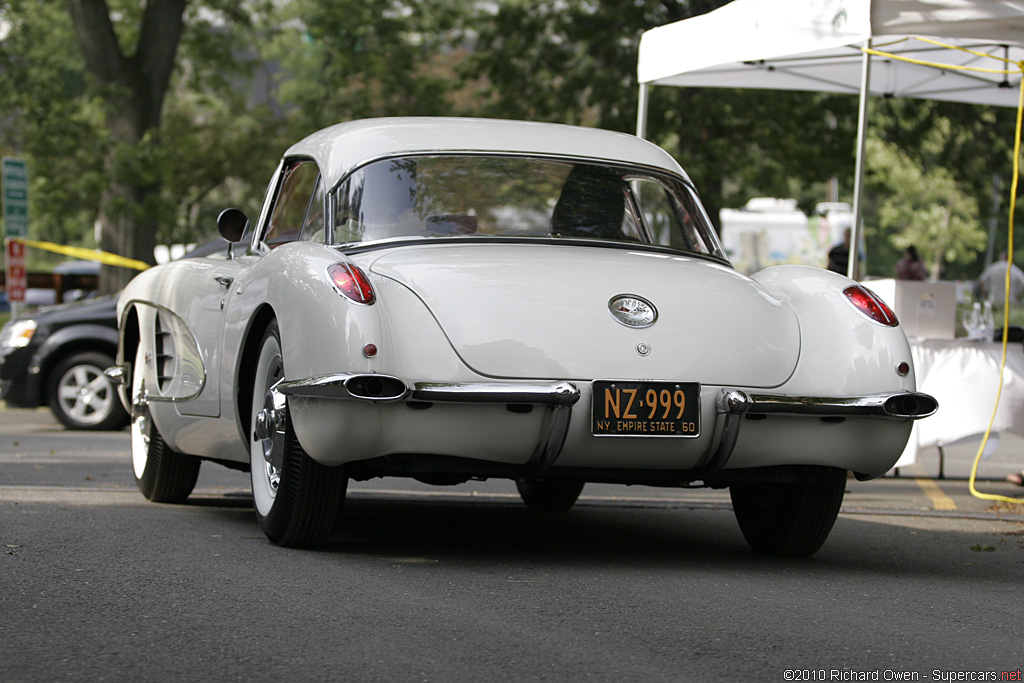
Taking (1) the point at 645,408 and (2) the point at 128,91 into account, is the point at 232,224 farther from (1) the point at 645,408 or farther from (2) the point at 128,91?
(2) the point at 128,91

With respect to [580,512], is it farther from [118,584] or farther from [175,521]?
[118,584]

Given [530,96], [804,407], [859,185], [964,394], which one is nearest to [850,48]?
[859,185]

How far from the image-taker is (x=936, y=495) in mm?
8906

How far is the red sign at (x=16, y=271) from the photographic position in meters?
17.3

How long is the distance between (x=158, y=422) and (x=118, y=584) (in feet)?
7.83

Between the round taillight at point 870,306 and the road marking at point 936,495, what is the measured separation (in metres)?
2.90

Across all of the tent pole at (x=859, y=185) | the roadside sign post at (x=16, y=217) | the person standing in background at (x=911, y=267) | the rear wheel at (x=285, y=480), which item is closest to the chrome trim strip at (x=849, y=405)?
the rear wheel at (x=285, y=480)

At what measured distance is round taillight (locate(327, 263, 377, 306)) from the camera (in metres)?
4.92

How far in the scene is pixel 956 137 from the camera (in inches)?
1002

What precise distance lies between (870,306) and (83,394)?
29.6 feet

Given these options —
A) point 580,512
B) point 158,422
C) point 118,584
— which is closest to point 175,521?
point 158,422

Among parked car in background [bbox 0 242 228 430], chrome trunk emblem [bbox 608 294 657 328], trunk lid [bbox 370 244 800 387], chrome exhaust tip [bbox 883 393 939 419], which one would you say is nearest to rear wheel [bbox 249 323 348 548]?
trunk lid [bbox 370 244 800 387]

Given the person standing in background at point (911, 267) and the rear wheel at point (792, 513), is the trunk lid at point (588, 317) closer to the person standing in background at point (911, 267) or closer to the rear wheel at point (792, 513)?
the rear wheel at point (792, 513)

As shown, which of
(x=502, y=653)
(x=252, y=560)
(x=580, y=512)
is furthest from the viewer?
(x=580, y=512)
